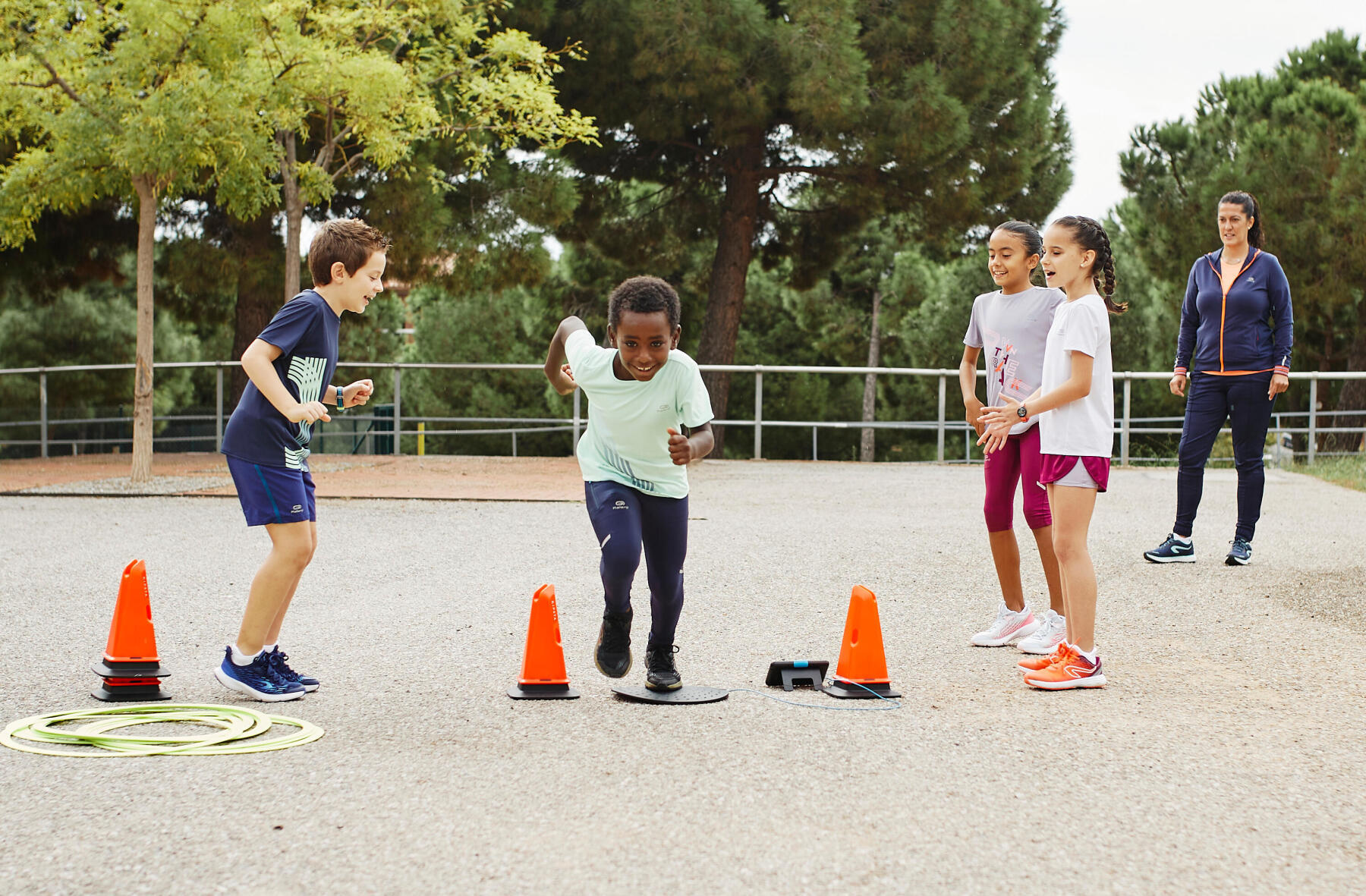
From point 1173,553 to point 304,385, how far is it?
16.3 ft

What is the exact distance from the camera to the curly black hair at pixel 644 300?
13.0ft

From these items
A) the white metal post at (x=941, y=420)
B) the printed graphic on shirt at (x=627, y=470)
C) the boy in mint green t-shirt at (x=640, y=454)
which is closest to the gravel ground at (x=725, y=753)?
the boy in mint green t-shirt at (x=640, y=454)

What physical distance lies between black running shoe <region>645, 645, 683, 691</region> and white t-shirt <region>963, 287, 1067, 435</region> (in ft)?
5.17

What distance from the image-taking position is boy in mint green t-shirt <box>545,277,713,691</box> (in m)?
4.00

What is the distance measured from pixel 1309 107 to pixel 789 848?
22.1 m

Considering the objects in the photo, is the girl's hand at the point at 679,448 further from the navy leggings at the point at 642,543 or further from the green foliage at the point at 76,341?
the green foliage at the point at 76,341

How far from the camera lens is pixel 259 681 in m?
4.17

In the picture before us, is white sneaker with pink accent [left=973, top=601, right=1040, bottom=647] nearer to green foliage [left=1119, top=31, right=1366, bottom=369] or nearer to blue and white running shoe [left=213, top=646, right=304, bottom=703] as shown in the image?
blue and white running shoe [left=213, top=646, right=304, bottom=703]

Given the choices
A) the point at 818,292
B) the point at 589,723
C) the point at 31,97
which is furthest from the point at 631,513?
the point at 818,292

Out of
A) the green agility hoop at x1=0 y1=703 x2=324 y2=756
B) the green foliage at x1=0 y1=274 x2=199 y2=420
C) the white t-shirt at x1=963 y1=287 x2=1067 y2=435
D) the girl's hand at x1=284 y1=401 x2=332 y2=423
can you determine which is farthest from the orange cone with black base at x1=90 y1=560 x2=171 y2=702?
the green foliage at x1=0 y1=274 x2=199 y2=420

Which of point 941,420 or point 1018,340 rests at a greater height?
point 1018,340

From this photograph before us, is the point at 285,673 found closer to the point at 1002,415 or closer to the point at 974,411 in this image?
the point at 1002,415

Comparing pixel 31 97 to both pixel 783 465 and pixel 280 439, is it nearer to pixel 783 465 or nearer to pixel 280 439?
pixel 783 465

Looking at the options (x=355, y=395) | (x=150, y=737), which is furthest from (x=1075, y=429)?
(x=150, y=737)
